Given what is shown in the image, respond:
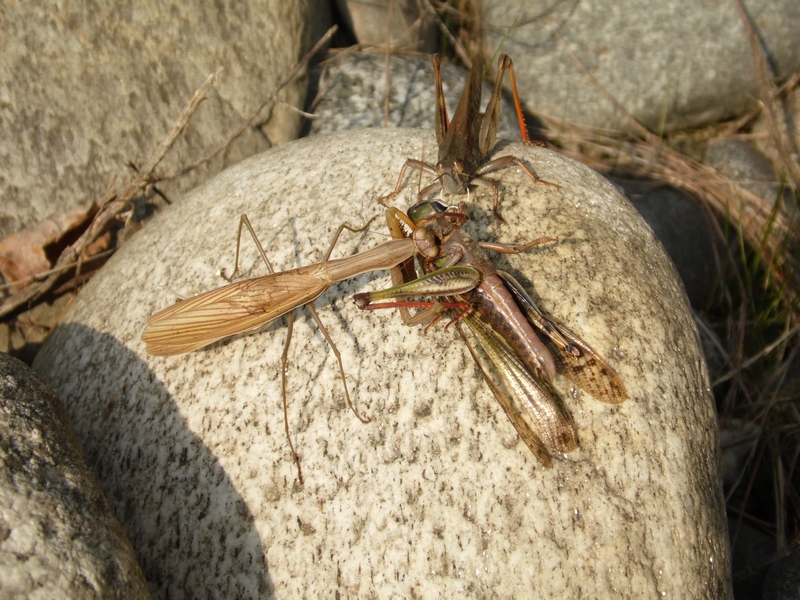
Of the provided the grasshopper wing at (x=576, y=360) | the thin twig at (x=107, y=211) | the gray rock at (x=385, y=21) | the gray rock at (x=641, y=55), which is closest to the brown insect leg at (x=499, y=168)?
the grasshopper wing at (x=576, y=360)

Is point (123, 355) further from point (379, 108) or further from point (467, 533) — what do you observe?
point (379, 108)

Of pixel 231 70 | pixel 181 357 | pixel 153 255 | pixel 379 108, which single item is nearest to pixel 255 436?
pixel 181 357

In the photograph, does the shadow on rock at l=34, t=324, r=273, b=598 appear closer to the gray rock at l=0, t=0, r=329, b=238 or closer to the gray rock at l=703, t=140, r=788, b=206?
the gray rock at l=0, t=0, r=329, b=238

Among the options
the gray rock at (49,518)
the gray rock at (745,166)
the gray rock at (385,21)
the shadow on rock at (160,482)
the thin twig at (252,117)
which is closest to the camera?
the gray rock at (49,518)

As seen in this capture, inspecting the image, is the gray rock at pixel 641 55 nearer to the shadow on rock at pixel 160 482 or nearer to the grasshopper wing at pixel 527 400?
the grasshopper wing at pixel 527 400

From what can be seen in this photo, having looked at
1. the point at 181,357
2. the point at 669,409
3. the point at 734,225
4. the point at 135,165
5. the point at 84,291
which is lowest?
the point at 734,225
